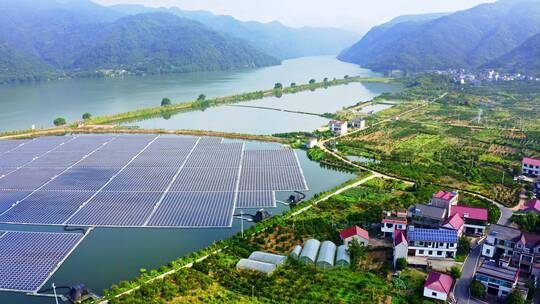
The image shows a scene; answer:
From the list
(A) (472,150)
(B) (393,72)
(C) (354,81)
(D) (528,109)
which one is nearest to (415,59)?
(B) (393,72)

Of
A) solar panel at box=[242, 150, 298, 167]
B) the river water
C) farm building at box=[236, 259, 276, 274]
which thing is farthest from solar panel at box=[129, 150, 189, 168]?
farm building at box=[236, 259, 276, 274]

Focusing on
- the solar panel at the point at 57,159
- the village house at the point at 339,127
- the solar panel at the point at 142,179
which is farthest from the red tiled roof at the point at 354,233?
the village house at the point at 339,127

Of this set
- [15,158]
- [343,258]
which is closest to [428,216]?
[343,258]

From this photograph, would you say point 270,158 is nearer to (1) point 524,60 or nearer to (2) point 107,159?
(2) point 107,159

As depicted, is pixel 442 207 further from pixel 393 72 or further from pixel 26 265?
pixel 393 72

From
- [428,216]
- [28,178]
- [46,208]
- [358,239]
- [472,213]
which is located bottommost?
[358,239]
